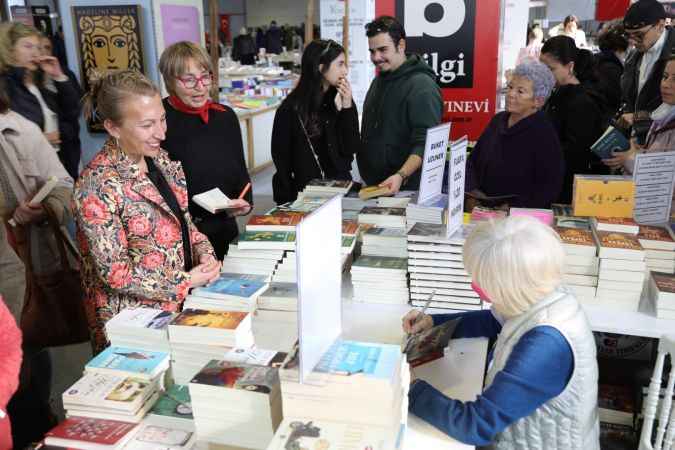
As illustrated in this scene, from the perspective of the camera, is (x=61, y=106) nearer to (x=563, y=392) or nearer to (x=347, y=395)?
(x=347, y=395)

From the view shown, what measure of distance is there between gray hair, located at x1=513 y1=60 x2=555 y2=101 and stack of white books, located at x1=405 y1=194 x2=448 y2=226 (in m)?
0.94

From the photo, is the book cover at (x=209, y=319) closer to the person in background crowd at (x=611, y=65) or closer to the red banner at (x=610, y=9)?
the person in background crowd at (x=611, y=65)

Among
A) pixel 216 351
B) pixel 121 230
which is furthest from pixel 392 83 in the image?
pixel 216 351

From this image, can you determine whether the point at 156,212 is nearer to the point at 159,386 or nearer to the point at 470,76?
the point at 159,386

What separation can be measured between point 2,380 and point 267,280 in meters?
0.94

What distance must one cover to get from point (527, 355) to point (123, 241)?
4.10 feet

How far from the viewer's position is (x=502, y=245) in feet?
4.45

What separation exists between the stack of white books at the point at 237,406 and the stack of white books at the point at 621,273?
139 cm

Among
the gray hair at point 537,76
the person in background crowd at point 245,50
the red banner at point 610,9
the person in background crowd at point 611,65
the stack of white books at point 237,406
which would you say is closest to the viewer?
the stack of white books at point 237,406

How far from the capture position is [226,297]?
1842 millimetres

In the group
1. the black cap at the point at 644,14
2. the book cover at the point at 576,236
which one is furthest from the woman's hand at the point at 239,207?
the black cap at the point at 644,14

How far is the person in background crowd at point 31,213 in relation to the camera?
174 cm

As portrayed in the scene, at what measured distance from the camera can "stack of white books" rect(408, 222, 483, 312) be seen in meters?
1.99

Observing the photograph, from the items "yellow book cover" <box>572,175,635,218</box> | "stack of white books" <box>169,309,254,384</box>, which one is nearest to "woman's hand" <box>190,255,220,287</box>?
"stack of white books" <box>169,309,254,384</box>
